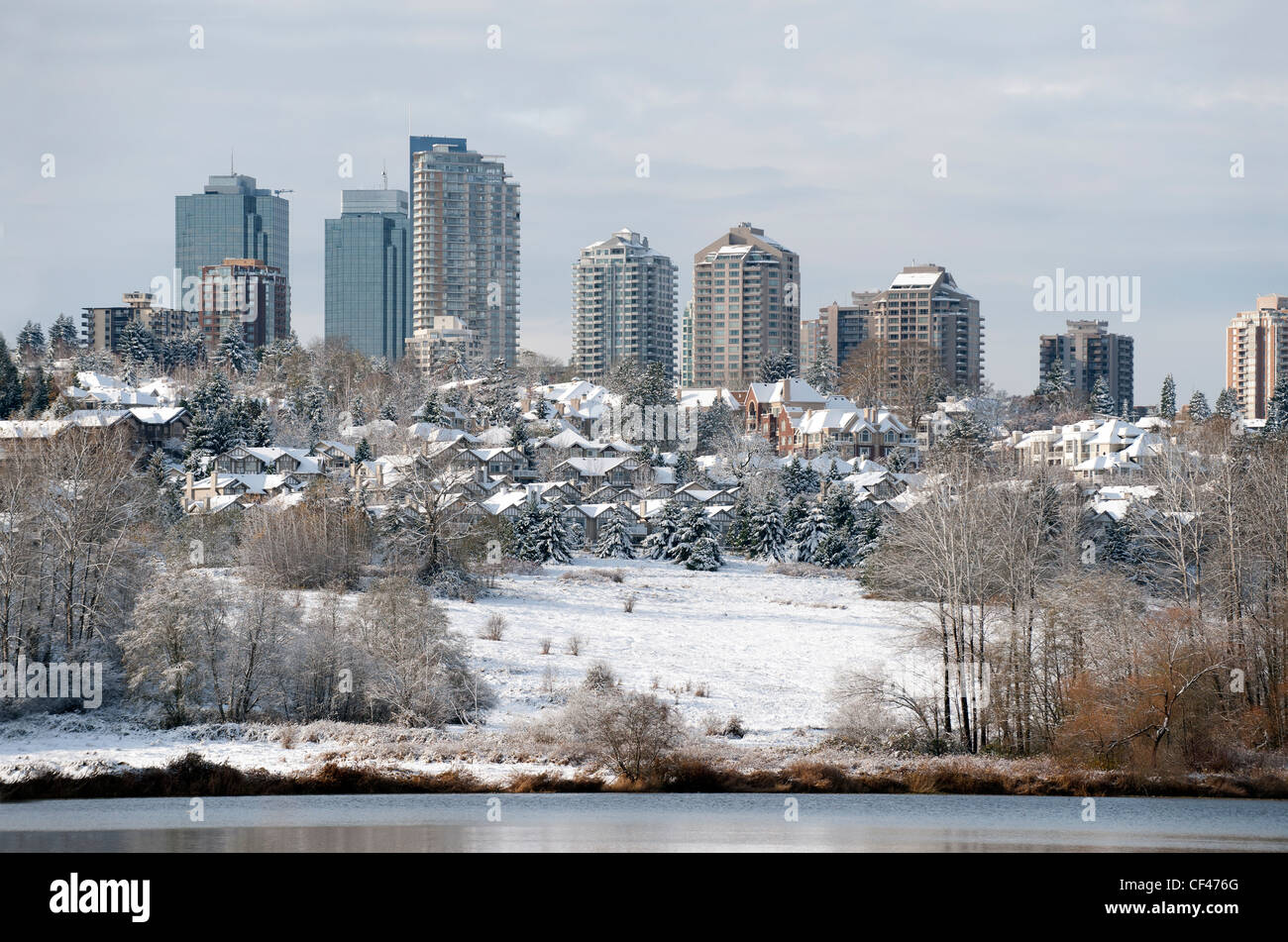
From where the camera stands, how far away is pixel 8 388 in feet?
297

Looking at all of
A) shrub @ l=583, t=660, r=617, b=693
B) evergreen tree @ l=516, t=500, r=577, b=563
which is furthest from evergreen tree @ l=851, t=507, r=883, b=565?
shrub @ l=583, t=660, r=617, b=693

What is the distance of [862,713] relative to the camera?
3497 cm

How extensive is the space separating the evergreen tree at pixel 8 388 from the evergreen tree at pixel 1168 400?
9504 centimetres

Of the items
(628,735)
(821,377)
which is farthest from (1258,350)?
(628,735)

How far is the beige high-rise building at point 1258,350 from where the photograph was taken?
179 meters

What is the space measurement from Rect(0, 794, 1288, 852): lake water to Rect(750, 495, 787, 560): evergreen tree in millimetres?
44019

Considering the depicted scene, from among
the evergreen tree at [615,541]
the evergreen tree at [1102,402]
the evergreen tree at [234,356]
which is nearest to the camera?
the evergreen tree at [615,541]

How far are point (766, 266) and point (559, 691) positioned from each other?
6175 inches

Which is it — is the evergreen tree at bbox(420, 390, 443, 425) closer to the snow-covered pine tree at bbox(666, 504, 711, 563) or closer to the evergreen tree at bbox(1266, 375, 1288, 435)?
the snow-covered pine tree at bbox(666, 504, 711, 563)

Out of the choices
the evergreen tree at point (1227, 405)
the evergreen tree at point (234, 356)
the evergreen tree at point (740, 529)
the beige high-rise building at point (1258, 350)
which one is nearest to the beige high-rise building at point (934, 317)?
the beige high-rise building at point (1258, 350)

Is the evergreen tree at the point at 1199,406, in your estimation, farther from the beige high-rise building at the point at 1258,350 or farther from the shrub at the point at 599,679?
the shrub at the point at 599,679

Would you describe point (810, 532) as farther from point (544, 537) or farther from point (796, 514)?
point (544, 537)

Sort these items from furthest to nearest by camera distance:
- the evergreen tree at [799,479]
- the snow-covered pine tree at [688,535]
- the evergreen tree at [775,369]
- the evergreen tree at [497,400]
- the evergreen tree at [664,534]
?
1. the evergreen tree at [775,369]
2. the evergreen tree at [497,400]
3. the evergreen tree at [799,479]
4. the evergreen tree at [664,534]
5. the snow-covered pine tree at [688,535]
